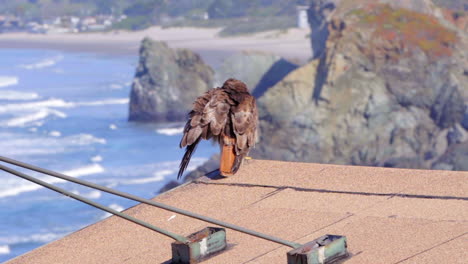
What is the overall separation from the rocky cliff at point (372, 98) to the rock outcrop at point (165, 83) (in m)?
13.2

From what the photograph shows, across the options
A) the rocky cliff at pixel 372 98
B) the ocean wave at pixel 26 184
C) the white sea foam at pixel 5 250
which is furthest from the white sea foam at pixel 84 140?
the white sea foam at pixel 5 250

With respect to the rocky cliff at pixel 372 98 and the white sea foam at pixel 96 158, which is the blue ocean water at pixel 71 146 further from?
the rocky cliff at pixel 372 98

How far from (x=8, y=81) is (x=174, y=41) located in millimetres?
24703

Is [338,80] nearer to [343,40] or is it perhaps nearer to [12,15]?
[343,40]

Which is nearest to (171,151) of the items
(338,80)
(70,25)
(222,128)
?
(338,80)

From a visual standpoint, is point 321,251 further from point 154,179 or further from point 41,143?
point 41,143

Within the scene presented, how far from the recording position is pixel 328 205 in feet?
20.4

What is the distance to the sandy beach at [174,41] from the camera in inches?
2864

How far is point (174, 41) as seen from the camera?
85.5 metres

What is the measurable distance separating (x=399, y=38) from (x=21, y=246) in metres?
17.6

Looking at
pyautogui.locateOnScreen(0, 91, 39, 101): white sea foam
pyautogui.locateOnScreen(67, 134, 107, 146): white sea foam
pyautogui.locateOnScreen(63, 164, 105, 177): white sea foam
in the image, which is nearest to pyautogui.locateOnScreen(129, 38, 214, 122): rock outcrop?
pyautogui.locateOnScreen(67, 134, 107, 146): white sea foam

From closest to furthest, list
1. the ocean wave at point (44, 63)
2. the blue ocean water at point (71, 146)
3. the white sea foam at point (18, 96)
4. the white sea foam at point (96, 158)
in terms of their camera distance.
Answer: the blue ocean water at point (71, 146), the white sea foam at point (96, 158), the white sea foam at point (18, 96), the ocean wave at point (44, 63)

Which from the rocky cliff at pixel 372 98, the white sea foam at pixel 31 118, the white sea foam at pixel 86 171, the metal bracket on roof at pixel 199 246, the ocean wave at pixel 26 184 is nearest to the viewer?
Result: the metal bracket on roof at pixel 199 246

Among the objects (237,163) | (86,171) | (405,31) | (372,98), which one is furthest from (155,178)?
(237,163)
